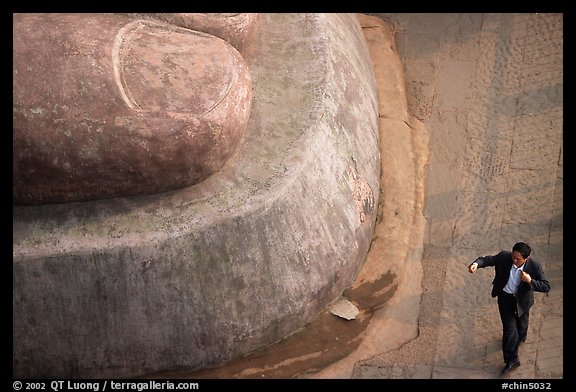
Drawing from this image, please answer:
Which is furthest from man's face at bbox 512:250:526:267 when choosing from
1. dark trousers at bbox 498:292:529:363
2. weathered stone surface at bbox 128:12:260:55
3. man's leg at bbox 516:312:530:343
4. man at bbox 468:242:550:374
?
weathered stone surface at bbox 128:12:260:55

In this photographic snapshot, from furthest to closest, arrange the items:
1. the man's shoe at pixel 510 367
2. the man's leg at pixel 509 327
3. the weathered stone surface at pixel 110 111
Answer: the man's shoe at pixel 510 367
the man's leg at pixel 509 327
the weathered stone surface at pixel 110 111

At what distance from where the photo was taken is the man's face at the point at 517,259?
23.6 feet

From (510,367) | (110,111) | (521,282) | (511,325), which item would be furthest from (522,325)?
(110,111)

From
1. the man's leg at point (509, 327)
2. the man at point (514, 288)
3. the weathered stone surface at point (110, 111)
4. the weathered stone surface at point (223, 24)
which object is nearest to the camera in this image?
the weathered stone surface at point (110, 111)

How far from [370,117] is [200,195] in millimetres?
2375

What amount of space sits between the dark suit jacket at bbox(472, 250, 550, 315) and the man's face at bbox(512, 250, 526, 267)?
0.36 ft

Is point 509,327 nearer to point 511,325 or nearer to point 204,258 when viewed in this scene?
point 511,325

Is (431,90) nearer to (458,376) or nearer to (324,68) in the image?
(324,68)

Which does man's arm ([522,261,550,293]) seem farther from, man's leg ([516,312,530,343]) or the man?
man's leg ([516,312,530,343])

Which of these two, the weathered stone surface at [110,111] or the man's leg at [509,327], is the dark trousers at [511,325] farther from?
the weathered stone surface at [110,111]

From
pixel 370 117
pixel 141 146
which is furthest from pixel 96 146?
pixel 370 117

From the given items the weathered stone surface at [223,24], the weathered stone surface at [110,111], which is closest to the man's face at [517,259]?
the weathered stone surface at [110,111]

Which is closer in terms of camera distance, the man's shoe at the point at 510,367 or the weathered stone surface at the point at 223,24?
the man's shoe at the point at 510,367

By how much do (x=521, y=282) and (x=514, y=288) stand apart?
80 millimetres
